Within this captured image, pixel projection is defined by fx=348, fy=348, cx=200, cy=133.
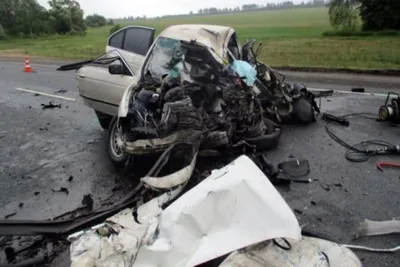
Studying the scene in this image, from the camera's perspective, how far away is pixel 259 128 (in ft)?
17.0

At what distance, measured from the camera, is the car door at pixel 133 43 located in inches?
248

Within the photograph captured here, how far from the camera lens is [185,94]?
461cm

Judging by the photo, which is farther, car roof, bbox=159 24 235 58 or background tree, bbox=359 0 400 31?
background tree, bbox=359 0 400 31

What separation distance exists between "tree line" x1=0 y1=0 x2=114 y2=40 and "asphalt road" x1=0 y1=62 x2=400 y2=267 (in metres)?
33.9

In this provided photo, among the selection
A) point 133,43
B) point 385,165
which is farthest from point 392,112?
point 133,43

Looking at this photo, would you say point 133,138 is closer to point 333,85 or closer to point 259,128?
point 259,128

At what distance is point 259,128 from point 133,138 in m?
1.88

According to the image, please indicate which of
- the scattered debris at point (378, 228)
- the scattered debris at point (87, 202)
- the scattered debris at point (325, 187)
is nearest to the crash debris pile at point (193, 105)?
the scattered debris at point (87, 202)

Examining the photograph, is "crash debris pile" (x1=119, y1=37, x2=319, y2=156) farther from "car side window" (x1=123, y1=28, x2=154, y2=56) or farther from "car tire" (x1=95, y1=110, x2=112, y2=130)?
Result: "car tire" (x1=95, y1=110, x2=112, y2=130)

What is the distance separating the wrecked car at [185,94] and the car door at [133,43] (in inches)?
0.7

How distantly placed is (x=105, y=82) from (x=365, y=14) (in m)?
20.8

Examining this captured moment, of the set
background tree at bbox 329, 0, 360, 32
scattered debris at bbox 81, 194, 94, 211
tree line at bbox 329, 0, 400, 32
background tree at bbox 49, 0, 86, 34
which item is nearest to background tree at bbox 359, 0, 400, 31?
tree line at bbox 329, 0, 400, 32

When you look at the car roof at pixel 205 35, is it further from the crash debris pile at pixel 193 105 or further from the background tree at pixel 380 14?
the background tree at pixel 380 14

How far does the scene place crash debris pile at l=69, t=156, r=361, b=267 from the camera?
7.64 ft
